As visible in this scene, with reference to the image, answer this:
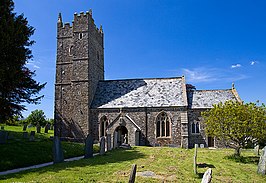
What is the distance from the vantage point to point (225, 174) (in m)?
11.2

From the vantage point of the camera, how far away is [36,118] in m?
47.5

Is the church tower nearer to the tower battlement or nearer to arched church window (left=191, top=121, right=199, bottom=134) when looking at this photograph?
the tower battlement

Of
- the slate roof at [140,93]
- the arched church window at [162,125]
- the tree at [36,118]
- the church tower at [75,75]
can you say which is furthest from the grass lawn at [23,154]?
the tree at [36,118]

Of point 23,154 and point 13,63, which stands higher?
point 13,63

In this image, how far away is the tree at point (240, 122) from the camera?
16.0 m

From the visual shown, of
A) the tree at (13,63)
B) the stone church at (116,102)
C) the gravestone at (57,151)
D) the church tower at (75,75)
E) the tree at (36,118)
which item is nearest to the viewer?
the gravestone at (57,151)

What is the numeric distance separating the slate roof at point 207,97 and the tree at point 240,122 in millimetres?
9210

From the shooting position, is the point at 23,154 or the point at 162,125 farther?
the point at 162,125

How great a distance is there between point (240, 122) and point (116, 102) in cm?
1542

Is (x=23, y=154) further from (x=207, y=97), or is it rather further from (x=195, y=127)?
(x=207, y=97)

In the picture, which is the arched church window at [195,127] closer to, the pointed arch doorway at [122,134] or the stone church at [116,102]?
the stone church at [116,102]

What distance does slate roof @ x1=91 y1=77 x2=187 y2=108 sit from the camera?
89.7 feet

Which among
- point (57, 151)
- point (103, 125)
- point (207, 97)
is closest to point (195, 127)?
point (207, 97)

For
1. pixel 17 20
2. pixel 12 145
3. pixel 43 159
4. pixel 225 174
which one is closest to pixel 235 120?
pixel 225 174
